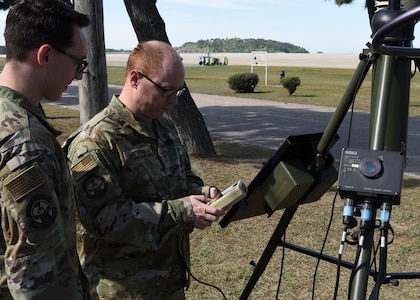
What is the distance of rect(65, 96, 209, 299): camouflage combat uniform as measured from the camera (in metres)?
1.90

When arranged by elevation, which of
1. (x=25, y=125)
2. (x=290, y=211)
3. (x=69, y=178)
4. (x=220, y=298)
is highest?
(x=25, y=125)

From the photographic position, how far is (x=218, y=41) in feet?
553

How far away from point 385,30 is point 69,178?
0.94m

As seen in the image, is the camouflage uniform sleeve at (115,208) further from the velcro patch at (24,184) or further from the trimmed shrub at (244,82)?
the trimmed shrub at (244,82)

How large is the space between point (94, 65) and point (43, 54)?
3256 mm

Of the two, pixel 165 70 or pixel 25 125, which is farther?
pixel 165 70

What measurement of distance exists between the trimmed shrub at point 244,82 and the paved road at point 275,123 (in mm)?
2904

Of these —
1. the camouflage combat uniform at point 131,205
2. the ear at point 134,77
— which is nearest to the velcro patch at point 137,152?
the camouflage combat uniform at point 131,205

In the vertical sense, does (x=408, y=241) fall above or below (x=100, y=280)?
below

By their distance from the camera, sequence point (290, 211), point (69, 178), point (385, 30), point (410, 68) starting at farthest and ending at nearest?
point (290, 211)
point (410, 68)
point (69, 178)
point (385, 30)

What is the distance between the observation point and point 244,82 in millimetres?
20781

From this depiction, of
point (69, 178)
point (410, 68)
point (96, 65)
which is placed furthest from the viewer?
point (96, 65)

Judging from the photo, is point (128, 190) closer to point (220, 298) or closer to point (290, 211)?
point (290, 211)

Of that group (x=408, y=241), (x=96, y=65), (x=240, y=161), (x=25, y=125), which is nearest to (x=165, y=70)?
(x=25, y=125)
